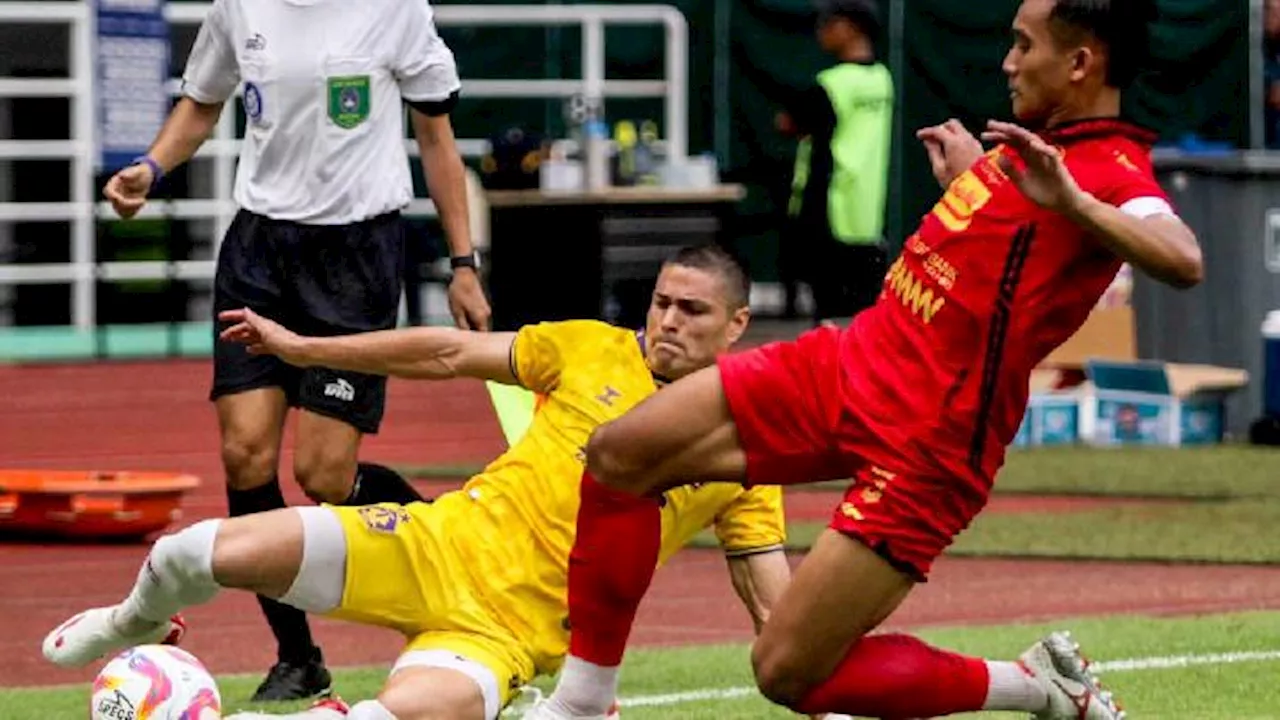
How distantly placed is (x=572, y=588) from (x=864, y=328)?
0.98m

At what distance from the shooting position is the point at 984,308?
24.0ft

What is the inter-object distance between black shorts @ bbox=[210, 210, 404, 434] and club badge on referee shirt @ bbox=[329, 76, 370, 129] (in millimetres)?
317

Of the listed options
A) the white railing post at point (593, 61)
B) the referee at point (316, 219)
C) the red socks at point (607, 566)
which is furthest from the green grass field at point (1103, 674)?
the white railing post at point (593, 61)

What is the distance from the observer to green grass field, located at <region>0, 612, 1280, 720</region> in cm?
967

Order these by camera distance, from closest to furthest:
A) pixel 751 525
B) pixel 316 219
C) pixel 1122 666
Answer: pixel 751 525
pixel 316 219
pixel 1122 666

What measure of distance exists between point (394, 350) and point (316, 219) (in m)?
1.85

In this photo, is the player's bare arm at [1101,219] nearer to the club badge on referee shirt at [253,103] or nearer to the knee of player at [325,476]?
the knee of player at [325,476]

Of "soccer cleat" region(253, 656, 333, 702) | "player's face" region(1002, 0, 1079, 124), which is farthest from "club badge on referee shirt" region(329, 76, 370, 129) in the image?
"player's face" region(1002, 0, 1079, 124)

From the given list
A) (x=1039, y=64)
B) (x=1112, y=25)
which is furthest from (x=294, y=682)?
(x=1112, y=25)

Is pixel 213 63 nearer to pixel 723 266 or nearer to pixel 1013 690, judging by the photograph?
pixel 723 266

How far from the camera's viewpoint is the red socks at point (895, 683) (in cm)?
753

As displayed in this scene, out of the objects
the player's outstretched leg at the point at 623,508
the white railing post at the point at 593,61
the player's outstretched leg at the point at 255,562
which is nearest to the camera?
the player's outstretched leg at the point at 623,508

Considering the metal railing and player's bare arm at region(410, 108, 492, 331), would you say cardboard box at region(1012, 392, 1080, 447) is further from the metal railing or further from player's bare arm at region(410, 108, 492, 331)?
player's bare arm at region(410, 108, 492, 331)

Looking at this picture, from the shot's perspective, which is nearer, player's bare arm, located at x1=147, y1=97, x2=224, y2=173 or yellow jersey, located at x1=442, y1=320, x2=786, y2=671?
yellow jersey, located at x1=442, y1=320, x2=786, y2=671
